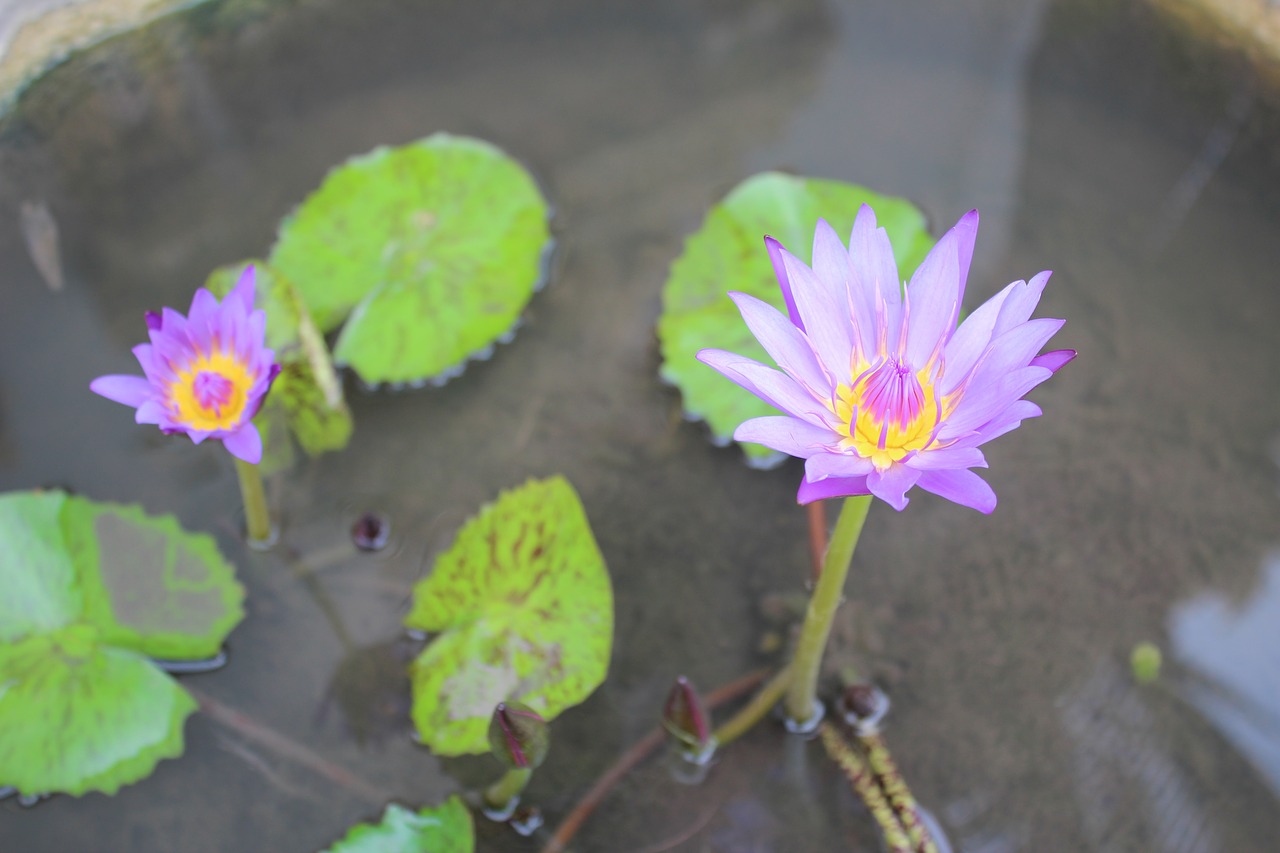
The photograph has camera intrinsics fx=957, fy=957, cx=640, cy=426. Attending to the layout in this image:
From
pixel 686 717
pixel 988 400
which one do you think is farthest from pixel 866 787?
pixel 988 400

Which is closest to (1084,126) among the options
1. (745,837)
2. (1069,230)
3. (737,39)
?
(1069,230)

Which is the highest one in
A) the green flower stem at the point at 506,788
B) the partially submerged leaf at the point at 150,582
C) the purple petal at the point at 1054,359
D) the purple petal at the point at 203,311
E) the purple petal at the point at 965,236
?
the purple petal at the point at 965,236

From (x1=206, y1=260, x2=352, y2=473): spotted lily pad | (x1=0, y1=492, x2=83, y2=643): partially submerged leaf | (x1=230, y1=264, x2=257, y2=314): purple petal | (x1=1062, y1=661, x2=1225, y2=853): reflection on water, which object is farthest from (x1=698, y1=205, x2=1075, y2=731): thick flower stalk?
(x1=0, y1=492, x2=83, y2=643): partially submerged leaf

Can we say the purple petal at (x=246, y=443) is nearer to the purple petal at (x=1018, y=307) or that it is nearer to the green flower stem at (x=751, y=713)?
the green flower stem at (x=751, y=713)

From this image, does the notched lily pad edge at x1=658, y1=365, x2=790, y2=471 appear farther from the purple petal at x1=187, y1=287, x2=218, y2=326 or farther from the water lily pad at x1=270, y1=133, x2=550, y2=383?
the purple petal at x1=187, y1=287, x2=218, y2=326

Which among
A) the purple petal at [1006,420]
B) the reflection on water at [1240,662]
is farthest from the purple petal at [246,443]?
the reflection on water at [1240,662]

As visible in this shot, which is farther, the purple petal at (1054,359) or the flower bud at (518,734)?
the flower bud at (518,734)

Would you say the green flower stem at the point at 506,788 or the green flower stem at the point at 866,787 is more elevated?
the green flower stem at the point at 866,787
